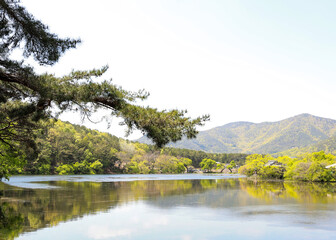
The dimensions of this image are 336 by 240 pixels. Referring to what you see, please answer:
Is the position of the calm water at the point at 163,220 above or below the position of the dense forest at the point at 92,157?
below

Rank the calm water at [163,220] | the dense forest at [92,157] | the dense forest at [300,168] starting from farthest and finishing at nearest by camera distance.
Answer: the dense forest at [92,157]
the dense forest at [300,168]
the calm water at [163,220]

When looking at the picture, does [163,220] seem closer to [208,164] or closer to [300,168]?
[300,168]

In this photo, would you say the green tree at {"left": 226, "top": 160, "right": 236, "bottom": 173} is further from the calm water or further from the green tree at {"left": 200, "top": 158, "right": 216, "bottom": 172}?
the calm water

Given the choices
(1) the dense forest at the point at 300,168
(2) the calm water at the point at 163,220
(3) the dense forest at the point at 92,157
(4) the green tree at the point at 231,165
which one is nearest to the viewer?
(2) the calm water at the point at 163,220

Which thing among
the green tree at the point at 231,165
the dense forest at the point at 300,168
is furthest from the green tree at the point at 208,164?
the dense forest at the point at 300,168

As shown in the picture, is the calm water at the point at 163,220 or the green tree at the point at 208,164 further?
the green tree at the point at 208,164

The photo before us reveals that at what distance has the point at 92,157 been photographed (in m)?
52.1

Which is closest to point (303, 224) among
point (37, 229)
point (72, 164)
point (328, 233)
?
point (328, 233)

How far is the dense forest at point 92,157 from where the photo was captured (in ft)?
146

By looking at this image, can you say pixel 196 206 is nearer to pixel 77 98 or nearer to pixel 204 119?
pixel 204 119

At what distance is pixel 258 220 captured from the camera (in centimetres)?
943

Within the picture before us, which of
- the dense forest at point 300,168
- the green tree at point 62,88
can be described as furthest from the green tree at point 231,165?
the green tree at point 62,88

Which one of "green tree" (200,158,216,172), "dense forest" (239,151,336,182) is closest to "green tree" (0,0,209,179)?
"dense forest" (239,151,336,182)

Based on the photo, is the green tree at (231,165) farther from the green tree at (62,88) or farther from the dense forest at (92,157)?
the green tree at (62,88)
